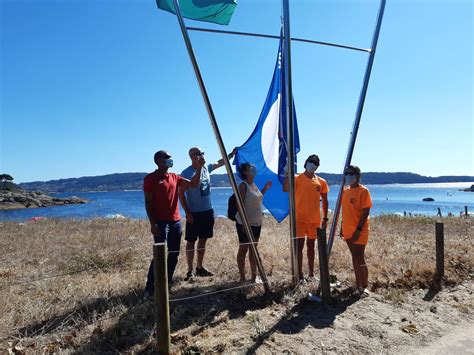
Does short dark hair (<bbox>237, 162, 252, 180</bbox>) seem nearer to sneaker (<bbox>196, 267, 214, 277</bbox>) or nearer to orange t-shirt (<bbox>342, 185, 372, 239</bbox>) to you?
orange t-shirt (<bbox>342, 185, 372, 239</bbox>)

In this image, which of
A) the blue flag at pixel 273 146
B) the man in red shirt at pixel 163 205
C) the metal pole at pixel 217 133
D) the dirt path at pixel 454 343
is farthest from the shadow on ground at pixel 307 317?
the man in red shirt at pixel 163 205

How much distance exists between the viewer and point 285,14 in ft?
18.2

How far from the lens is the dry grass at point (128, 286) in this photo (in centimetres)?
439

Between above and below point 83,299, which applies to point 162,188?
above

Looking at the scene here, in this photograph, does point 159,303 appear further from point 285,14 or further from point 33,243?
point 33,243

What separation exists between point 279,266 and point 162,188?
10.7ft

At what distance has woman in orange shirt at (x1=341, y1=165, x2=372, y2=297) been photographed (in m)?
5.49

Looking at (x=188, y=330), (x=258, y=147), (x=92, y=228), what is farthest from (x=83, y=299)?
(x=92, y=228)

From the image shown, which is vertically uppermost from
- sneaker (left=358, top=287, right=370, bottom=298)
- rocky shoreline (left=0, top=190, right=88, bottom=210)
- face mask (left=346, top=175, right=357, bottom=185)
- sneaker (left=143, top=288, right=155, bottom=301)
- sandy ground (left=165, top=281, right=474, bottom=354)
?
face mask (left=346, top=175, right=357, bottom=185)

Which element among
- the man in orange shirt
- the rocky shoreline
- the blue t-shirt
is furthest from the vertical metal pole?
the rocky shoreline

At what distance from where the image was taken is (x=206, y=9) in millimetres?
5348

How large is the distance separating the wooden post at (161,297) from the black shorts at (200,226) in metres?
2.54

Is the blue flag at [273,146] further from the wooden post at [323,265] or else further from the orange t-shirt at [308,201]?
the wooden post at [323,265]

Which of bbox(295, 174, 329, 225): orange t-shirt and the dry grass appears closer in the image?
the dry grass
